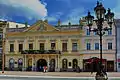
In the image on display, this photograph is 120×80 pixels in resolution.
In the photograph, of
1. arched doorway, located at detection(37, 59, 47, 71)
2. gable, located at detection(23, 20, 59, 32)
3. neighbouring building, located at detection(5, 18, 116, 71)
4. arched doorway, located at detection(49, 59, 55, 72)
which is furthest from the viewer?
arched doorway, located at detection(37, 59, 47, 71)

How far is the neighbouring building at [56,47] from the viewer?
2312 inches

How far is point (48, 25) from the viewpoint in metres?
62.8

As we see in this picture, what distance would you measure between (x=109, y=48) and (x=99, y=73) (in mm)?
40128

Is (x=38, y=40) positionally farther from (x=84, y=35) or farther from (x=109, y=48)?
(x=109, y=48)

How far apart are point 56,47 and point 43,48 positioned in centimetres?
307

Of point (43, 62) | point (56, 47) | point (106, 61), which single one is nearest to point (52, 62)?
point (43, 62)

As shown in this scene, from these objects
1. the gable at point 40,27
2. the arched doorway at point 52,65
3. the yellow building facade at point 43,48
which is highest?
the gable at point 40,27

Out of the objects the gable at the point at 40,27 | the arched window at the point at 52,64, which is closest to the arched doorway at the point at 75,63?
the arched window at the point at 52,64

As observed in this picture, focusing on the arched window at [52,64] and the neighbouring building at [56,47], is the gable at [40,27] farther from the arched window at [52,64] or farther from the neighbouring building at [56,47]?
the arched window at [52,64]

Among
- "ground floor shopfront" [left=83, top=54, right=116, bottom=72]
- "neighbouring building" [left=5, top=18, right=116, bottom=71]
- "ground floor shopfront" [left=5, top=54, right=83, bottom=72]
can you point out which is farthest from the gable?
"ground floor shopfront" [left=83, top=54, right=116, bottom=72]

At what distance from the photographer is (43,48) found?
63.0 meters

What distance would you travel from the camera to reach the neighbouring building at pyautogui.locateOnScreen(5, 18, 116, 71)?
58.7 m

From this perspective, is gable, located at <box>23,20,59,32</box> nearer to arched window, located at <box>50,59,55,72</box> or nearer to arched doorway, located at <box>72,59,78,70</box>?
arched window, located at <box>50,59,55,72</box>

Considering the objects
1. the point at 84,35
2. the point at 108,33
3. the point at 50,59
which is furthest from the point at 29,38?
the point at 108,33
